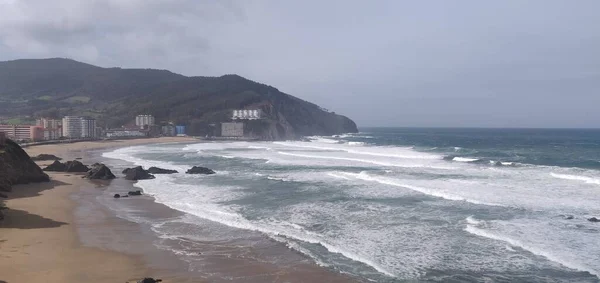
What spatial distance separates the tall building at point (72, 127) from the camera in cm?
9375

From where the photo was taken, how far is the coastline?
39.6ft

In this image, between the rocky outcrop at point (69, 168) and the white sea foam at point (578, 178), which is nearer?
the white sea foam at point (578, 178)

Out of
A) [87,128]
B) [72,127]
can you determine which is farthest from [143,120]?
[72,127]

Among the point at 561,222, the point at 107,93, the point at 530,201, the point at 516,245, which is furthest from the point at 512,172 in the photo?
the point at 107,93

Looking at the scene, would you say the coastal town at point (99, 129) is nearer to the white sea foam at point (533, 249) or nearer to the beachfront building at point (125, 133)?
the beachfront building at point (125, 133)

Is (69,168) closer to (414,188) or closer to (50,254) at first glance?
(50,254)

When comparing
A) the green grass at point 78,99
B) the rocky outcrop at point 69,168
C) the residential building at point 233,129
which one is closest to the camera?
the rocky outcrop at point 69,168

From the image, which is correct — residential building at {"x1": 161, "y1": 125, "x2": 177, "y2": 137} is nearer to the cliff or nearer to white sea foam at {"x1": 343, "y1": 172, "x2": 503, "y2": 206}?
the cliff

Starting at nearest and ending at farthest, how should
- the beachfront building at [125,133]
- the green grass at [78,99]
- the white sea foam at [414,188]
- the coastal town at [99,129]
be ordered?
the white sea foam at [414,188], the coastal town at [99,129], the beachfront building at [125,133], the green grass at [78,99]

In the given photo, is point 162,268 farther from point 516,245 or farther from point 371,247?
point 516,245

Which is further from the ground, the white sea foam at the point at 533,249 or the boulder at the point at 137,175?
the boulder at the point at 137,175

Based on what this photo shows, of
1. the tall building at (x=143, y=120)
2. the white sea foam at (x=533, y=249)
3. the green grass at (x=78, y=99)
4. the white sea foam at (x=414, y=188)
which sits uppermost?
the green grass at (x=78, y=99)

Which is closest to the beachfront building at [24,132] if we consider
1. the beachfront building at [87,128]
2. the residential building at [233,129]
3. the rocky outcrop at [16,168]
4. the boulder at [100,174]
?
the beachfront building at [87,128]

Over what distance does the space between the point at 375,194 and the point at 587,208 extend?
9551mm
